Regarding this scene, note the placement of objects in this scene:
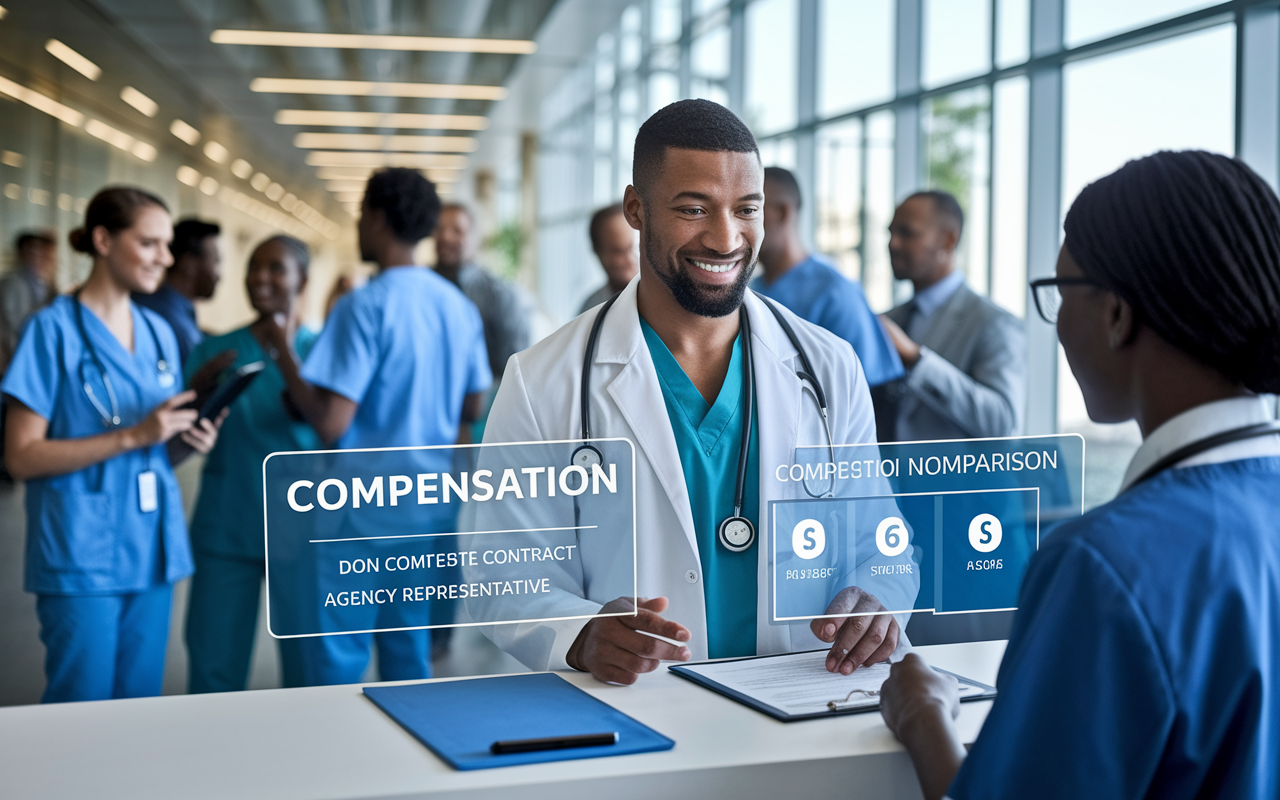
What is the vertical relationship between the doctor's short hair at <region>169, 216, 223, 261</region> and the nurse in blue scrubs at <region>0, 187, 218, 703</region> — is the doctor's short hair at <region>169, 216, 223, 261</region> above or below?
above

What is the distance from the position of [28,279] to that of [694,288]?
5295 millimetres

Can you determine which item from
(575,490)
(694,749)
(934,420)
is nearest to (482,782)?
(694,749)

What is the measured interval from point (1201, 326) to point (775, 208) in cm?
97

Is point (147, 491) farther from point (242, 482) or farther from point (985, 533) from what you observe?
point (985, 533)

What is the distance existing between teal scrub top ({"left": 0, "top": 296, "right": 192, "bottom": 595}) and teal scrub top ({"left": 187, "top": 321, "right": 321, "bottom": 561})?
10.1 inches

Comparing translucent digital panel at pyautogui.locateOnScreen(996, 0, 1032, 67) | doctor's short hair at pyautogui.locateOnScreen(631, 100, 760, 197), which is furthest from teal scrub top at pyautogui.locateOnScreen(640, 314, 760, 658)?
translucent digital panel at pyautogui.locateOnScreen(996, 0, 1032, 67)

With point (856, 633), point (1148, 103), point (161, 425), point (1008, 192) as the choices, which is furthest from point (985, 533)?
point (1008, 192)

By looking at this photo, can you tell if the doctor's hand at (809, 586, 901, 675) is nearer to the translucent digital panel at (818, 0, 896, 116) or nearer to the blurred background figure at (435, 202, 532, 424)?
the blurred background figure at (435, 202, 532, 424)

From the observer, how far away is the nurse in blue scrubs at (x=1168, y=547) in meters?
0.80

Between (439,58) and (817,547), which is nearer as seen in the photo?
(817,547)

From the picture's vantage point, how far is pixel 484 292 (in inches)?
111

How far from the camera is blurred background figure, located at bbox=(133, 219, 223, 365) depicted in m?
3.03

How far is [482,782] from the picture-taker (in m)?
1.01

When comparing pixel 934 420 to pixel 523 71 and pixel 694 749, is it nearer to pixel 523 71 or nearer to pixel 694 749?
pixel 694 749
